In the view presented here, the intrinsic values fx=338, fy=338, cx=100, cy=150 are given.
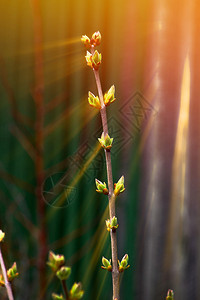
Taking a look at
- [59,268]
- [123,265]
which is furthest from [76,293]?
[123,265]

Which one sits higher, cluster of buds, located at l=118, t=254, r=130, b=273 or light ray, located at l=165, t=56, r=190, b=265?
cluster of buds, located at l=118, t=254, r=130, b=273

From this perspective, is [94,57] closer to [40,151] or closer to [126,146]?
[40,151]

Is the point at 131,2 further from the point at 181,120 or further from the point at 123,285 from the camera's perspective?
the point at 123,285

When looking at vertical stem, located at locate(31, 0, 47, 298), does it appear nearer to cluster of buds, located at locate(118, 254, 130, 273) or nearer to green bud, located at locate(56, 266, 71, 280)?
cluster of buds, located at locate(118, 254, 130, 273)

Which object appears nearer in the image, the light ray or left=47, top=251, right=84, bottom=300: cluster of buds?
left=47, top=251, right=84, bottom=300: cluster of buds

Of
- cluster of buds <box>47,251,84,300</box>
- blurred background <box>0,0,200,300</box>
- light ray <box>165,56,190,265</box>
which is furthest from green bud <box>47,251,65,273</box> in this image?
light ray <box>165,56,190,265</box>

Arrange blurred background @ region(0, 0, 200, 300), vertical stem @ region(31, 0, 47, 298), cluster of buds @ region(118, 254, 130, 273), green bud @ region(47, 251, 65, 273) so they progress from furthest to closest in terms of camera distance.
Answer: blurred background @ region(0, 0, 200, 300) < vertical stem @ region(31, 0, 47, 298) < cluster of buds @ region(118, 254, 130, 273) < green bud @ region(47, 251, 65, 273)

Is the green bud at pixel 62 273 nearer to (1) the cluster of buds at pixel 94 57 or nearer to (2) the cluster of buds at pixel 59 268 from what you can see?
(2) the cluster of buds at pixel 59 268

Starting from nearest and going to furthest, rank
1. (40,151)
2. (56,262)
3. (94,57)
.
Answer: (56,262) → (94,57) → (40,151)

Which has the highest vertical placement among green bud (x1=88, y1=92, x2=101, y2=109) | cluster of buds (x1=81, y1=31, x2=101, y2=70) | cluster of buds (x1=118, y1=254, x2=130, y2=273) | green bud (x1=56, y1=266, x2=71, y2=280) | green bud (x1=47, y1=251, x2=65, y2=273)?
cluster of buds (x1=81, y1=31, x2=101, y2=70)
